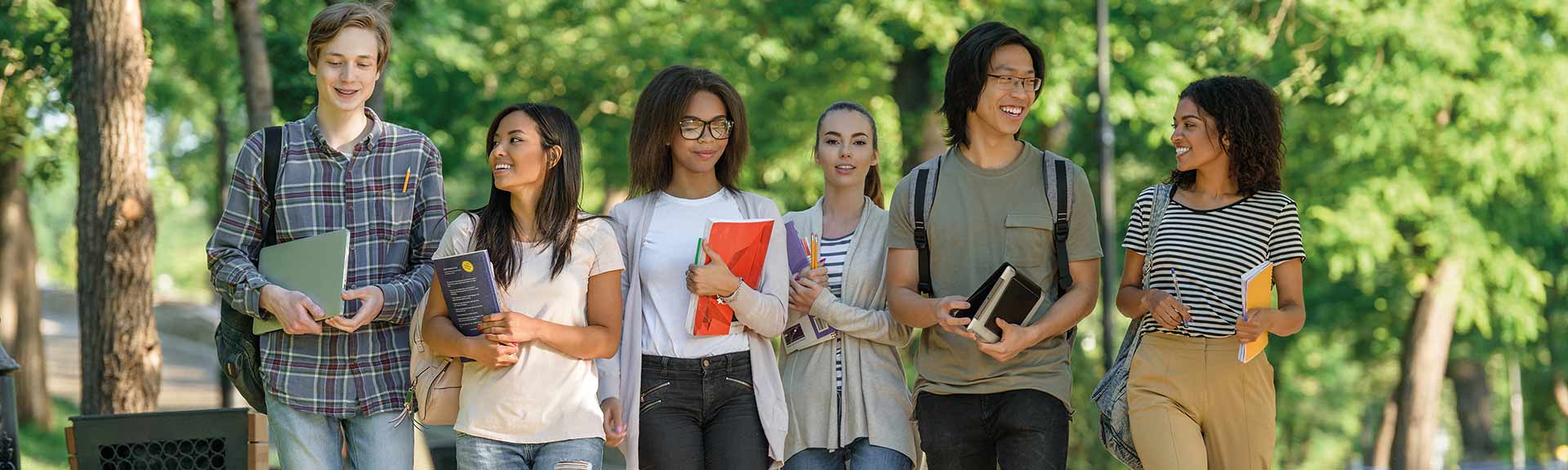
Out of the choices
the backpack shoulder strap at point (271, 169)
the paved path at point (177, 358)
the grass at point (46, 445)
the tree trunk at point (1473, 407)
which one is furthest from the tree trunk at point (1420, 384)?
the backpack shoulder strap at point (271, 169)

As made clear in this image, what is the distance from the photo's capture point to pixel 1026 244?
4.77 meters

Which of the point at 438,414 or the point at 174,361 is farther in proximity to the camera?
the point at 174,361

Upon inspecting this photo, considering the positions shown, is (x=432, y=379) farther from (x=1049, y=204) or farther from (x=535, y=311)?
(x=1049, y=204)

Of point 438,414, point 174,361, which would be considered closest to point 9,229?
point 174,361

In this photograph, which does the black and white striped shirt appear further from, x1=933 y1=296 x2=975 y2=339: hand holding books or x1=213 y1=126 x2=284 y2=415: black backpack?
x1=213 y1=126 x2=284 y2=415: black backpack

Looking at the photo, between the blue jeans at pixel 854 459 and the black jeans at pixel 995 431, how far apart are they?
17 centimetres

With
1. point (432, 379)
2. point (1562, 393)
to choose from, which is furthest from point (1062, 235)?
point (1562, 393)

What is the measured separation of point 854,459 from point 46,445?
1360 cm

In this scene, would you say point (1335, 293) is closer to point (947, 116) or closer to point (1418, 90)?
point (1418, 90)

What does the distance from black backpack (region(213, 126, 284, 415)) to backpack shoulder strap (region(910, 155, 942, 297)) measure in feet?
6.48

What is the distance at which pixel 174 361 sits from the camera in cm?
2872

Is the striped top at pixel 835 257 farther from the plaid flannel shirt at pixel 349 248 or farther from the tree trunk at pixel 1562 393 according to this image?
the tree trunk at pixel 1562 393

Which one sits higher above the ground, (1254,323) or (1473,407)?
(1254,323)

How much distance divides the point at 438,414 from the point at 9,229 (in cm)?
1539
